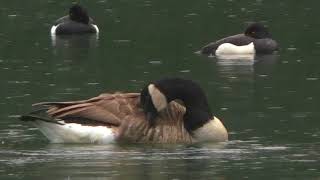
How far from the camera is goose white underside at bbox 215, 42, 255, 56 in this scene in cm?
3203

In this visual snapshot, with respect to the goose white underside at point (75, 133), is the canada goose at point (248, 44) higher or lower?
lower

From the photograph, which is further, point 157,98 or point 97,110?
point 157,98

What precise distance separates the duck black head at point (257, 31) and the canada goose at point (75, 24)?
20.8 ft

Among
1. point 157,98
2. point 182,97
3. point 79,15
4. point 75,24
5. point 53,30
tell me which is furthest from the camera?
point 79,15

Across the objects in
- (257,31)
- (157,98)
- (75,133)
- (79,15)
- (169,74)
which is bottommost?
(79,15)

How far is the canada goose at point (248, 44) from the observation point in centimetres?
3203

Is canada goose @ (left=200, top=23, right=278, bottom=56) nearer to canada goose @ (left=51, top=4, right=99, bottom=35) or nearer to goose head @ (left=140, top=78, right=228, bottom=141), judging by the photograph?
canada goose @ (left=51, top=4, right=99, bottom=35)

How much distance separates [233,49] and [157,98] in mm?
14357

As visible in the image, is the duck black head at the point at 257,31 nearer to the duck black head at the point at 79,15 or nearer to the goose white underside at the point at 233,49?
the goose white underside at the point at 233,49

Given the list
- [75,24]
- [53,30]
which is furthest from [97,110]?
[75,24]

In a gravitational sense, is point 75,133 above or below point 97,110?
below

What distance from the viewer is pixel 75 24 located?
3978 centimetres

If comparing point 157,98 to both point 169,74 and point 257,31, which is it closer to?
point 169,74

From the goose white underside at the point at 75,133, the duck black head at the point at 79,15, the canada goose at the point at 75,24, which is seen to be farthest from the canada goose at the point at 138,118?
the duck black head at the point at 79,15
